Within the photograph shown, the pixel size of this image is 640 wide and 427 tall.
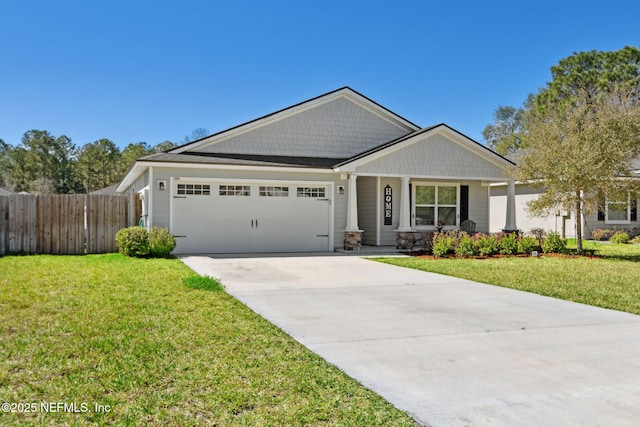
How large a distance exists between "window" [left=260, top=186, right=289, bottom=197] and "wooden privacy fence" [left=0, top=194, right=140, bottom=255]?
4.20 meters

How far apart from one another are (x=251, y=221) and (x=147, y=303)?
8.83 meters

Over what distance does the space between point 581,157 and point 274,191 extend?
9279 mm

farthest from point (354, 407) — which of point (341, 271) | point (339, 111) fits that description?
point (339, 111)

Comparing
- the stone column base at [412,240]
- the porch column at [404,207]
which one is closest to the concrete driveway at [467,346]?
the stone column base at [412,240]

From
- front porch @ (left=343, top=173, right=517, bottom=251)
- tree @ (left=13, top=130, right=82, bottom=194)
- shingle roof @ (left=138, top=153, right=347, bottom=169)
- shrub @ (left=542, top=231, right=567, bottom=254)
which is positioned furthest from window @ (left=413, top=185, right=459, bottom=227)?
tree @ (left=13, top=130, right=82, bottom=194)

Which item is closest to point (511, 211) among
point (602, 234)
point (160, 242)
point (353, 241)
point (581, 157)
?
point (581, 157)

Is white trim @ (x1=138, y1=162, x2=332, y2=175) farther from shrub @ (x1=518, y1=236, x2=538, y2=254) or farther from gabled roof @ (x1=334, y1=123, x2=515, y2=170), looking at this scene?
shrub @ (x1=518, y1=236, x2=538, y2=254)

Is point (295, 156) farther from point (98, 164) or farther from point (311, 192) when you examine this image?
point (98, 164)

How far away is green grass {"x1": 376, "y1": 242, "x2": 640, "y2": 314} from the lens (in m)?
8.86

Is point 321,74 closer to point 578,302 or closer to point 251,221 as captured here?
point 251,221

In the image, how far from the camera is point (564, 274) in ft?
38.4

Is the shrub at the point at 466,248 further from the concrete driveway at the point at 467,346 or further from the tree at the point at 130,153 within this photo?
the tree at the point at 130,153

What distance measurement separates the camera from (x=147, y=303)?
7.57m

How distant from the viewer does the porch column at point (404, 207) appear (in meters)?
17.7
